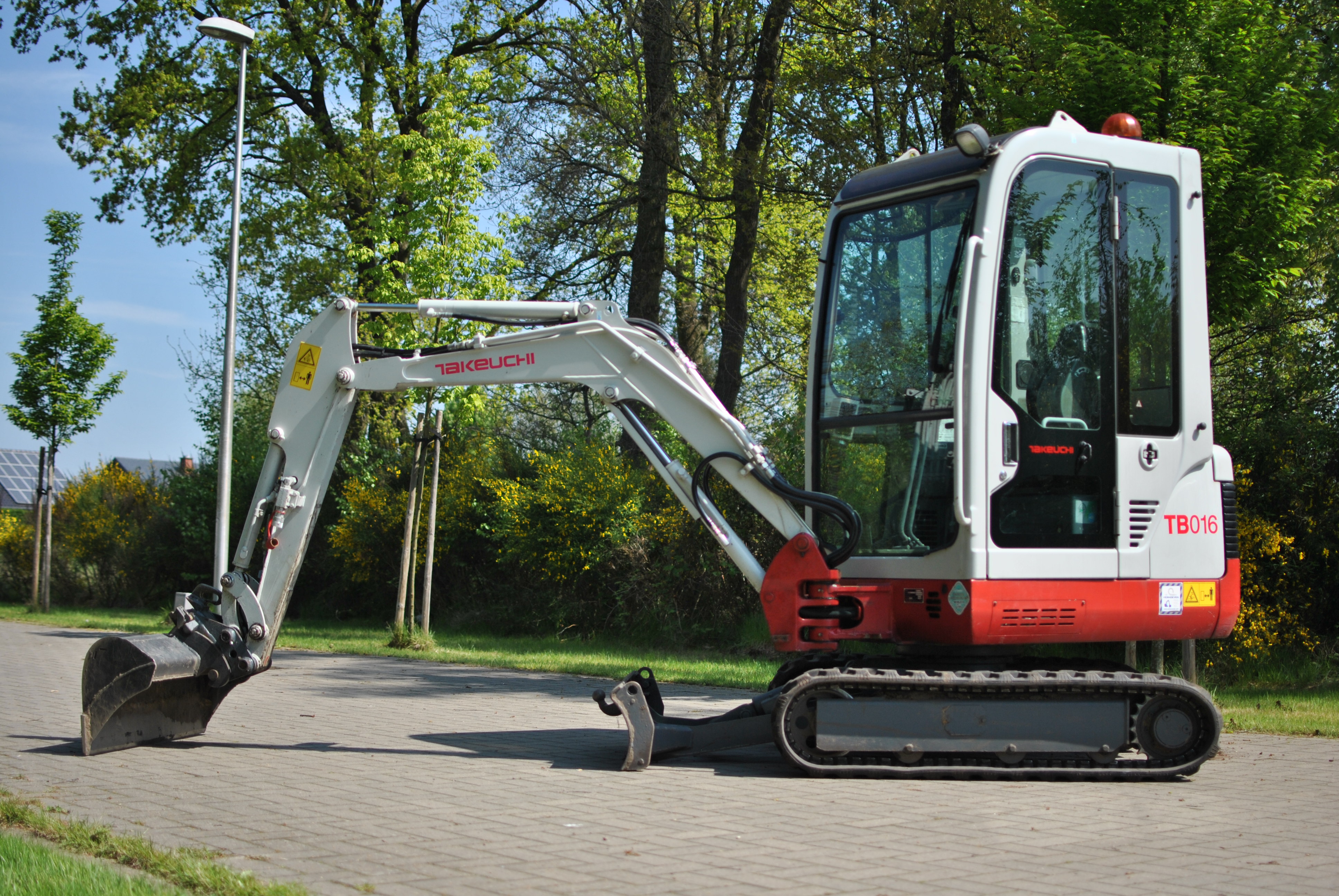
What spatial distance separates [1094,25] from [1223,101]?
145 cm

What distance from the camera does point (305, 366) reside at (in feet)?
26.5

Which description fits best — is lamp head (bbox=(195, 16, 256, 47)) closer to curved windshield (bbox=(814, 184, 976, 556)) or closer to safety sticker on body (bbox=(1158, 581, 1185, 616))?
curved windshield (bbox=(814, 184, 976, 556))

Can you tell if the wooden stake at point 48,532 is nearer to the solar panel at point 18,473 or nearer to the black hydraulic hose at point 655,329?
the black hydraulic hose at point 655,329

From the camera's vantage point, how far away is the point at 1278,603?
1329cm

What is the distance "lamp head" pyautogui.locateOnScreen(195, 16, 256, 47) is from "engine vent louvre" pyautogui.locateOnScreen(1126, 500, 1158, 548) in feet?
41.7

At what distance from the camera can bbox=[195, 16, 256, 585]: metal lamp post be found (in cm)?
1520

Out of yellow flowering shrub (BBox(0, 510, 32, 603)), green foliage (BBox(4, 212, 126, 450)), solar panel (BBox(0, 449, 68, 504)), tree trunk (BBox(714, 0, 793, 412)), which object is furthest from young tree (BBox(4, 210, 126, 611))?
solar panel (BBox(0, 449, 68, 504))

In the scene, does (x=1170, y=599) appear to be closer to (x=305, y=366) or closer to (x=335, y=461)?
(x=335, y=461)

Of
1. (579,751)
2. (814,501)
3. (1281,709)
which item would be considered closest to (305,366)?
(579,751)

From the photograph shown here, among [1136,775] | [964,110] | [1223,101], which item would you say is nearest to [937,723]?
[1136,775]

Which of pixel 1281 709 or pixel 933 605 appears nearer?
pixel 933 605

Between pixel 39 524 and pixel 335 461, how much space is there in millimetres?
18144

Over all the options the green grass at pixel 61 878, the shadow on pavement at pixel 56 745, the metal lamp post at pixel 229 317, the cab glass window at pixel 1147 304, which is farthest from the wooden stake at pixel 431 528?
the green grass at pixel 61 878

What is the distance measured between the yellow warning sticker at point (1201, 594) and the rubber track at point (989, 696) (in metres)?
0.51
